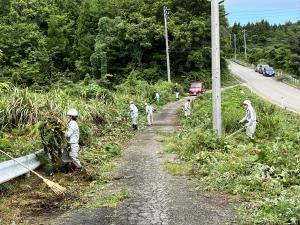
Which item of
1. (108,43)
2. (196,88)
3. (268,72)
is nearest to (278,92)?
(196,88)

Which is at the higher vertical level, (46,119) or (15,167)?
(46,119)

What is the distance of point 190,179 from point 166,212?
2948mm

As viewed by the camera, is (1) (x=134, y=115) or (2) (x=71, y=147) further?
(1) (x=134, y=115)

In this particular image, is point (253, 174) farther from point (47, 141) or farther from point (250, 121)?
point (250, 121)

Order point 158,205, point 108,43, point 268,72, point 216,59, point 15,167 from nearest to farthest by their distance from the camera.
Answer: point 158,205, point 15,167, point 216,59, point 108,43, point 268,72

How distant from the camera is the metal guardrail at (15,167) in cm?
903

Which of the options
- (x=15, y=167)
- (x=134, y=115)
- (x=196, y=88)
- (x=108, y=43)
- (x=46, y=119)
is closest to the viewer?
(x=15, y=167)

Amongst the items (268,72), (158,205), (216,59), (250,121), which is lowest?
(268,72)

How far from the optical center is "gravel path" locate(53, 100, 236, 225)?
23.8ft

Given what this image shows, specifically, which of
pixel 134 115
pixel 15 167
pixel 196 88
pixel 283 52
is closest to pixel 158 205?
pixel 15 167

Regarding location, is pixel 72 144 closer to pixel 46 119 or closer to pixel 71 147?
pixel 71 147

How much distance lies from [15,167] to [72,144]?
166 centimetres

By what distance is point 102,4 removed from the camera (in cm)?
6888

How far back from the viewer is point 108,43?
6025 centimetres
